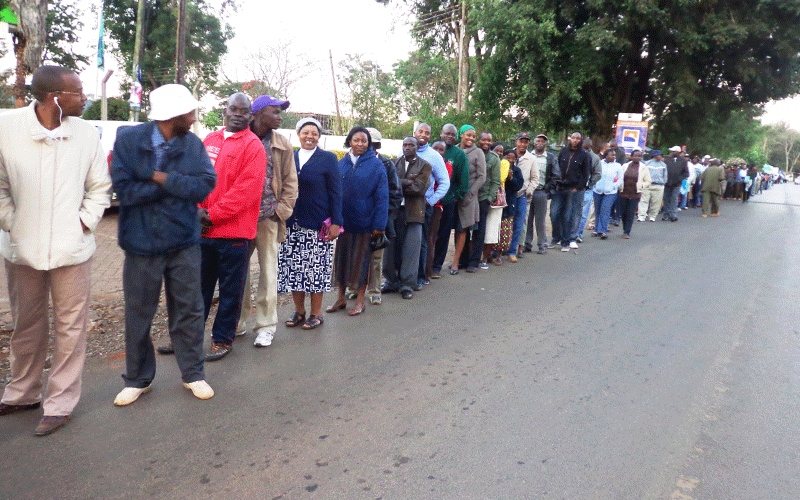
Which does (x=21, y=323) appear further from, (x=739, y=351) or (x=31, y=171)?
(x=739, y=351)

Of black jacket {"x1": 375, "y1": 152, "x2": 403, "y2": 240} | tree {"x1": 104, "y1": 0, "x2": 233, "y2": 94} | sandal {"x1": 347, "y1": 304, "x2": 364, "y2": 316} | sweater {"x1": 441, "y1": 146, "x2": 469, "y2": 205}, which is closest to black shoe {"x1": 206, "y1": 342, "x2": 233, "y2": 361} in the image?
sandal {"x1": 347, "y1": 304, "x2": 364, "y2": 316}

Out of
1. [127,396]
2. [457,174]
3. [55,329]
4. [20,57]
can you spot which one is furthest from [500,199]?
[20,57]

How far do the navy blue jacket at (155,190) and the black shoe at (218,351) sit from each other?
1.22 m

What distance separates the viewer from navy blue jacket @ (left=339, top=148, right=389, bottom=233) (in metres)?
6.05

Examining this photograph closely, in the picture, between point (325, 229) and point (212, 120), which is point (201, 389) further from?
point (212, 120)

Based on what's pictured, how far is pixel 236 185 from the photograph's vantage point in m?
4.44

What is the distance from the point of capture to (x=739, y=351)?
5.45m

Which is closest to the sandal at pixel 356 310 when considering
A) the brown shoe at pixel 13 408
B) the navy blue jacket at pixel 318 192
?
the navy blue jacket at pixel 318 192

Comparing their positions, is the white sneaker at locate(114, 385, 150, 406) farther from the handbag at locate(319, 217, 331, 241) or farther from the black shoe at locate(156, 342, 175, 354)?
the handbag at locate(319, 217, 331, 241)

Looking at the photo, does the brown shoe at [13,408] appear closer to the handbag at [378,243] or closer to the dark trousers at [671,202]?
the handbag at [378,243]

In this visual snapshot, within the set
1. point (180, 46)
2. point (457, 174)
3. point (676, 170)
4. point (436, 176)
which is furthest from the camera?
point (676, 170)

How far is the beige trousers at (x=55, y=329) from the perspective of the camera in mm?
3498

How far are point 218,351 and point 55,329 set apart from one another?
1.37 meters

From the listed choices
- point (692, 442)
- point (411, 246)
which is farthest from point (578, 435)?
point (411, 246)
